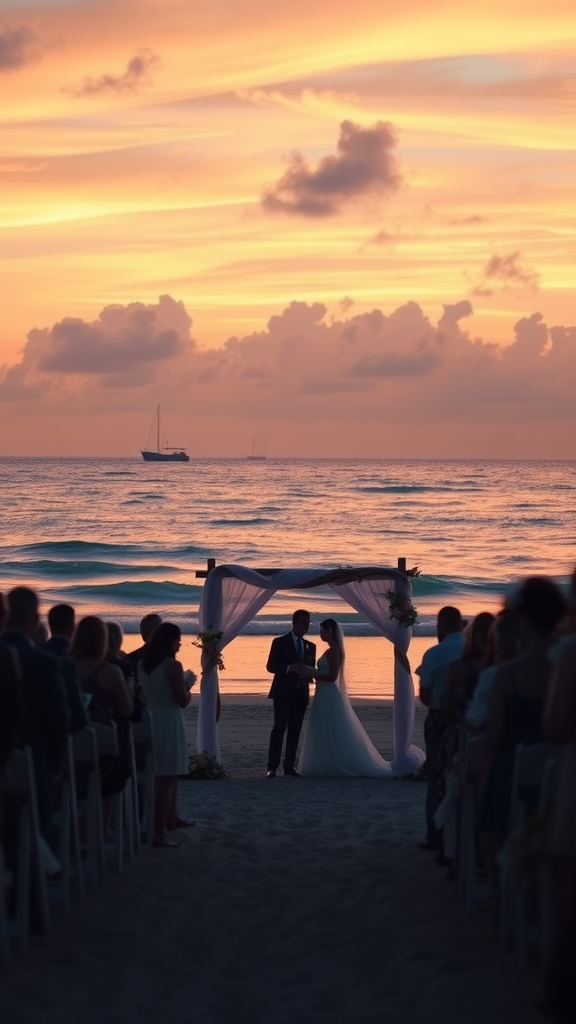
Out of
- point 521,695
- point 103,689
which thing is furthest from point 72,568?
point 521,695

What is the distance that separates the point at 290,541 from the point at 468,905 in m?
48.3

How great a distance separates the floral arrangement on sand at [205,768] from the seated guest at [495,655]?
7.96 meters

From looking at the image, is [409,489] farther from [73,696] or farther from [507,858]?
[507,858]

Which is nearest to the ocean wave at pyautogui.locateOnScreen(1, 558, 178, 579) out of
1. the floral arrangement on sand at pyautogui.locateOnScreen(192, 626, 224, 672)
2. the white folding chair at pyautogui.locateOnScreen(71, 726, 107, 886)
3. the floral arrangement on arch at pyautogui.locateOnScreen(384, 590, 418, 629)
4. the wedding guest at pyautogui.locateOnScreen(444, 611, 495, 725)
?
the floral arrangement on sand at pyautogui.locateOnScreen(192, 626, 224, 672)

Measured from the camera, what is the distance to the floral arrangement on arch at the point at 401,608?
1547 centimetres

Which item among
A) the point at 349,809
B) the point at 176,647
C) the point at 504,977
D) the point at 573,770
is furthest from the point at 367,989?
the point at 349,809

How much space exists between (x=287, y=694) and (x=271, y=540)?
41.4m

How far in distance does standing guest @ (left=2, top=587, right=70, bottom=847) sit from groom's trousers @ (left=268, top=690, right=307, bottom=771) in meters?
8.12

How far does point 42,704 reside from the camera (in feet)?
21.6

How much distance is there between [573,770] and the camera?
191 inches

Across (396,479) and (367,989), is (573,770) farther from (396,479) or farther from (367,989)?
(396,479)

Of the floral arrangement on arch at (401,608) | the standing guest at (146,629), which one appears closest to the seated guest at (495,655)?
the standing guest at (146,629)

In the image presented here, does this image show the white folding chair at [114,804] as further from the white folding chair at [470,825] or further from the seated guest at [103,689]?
the white folding chair at [470,825]

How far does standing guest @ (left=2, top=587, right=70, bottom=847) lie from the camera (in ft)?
21.3
